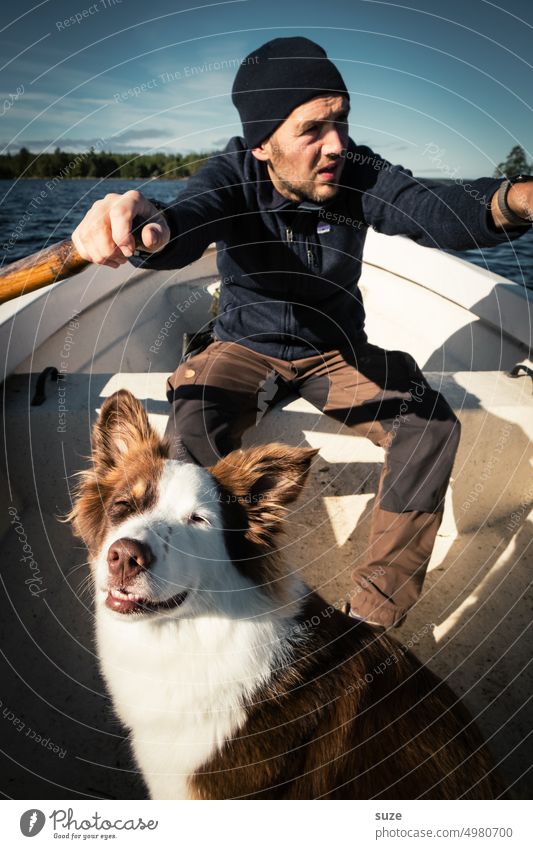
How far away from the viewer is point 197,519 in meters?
1.89

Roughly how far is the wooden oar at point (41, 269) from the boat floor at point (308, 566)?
29.3 inches

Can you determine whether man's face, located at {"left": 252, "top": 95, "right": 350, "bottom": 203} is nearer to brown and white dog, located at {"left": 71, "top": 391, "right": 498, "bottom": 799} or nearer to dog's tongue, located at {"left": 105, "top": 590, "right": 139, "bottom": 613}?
brown and white dog, located at {"left": 71, "top": 391, "right": 498, "bottom": 799}

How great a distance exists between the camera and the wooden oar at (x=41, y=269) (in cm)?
183

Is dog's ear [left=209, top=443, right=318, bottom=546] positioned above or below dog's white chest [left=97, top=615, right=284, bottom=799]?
above
